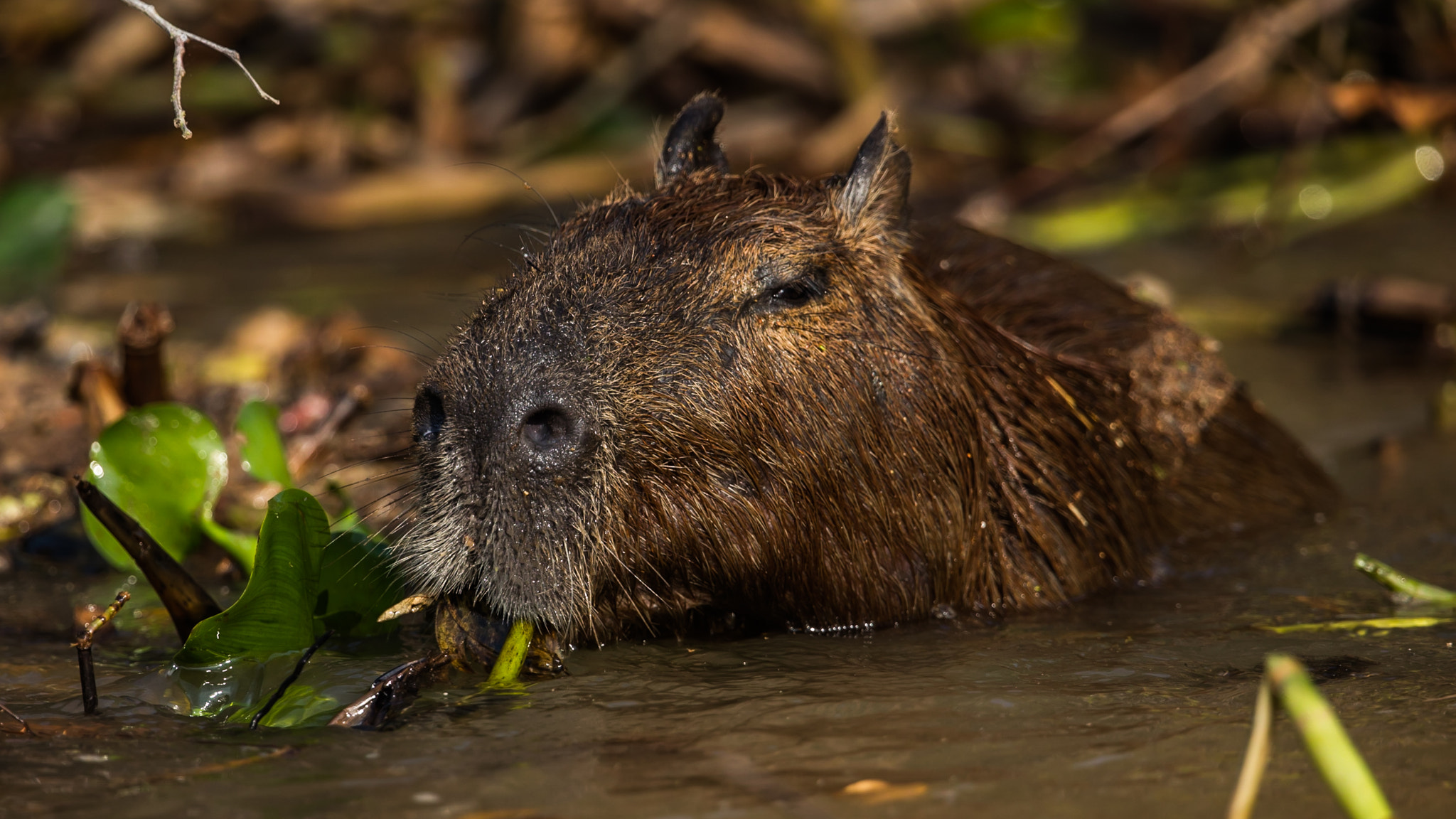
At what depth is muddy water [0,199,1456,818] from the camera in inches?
77.1

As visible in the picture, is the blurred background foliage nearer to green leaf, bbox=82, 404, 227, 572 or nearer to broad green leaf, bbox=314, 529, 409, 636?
green leaf, bbox=82, 404, 227, 572

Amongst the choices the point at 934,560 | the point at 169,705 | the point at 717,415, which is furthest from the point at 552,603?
the point at 934,560

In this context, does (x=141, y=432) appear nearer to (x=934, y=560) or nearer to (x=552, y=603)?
(x=552, y=603)

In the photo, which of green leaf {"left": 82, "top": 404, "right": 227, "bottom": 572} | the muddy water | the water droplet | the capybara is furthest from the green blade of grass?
the water droplet

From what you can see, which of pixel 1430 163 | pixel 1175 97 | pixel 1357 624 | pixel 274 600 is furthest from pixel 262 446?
pixel 1430 163

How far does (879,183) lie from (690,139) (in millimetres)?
440

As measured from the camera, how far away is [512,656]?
251 centimetres

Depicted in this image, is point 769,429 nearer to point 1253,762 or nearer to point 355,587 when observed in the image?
point 355,587

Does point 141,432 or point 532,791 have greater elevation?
point 141,432

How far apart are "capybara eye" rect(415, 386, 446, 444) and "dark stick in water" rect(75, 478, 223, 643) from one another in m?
0.48

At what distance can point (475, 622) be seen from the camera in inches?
101

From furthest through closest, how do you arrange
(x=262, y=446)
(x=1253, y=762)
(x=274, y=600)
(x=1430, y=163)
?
(x=1430, y=163) < (x=262, y=446) < (x=274, y=600) < (x=1253, y=762)

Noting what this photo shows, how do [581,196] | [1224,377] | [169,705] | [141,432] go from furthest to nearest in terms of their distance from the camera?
[581,196]
[1224,377]
[141,432]
[169,705]

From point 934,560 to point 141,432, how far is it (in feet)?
5.23
